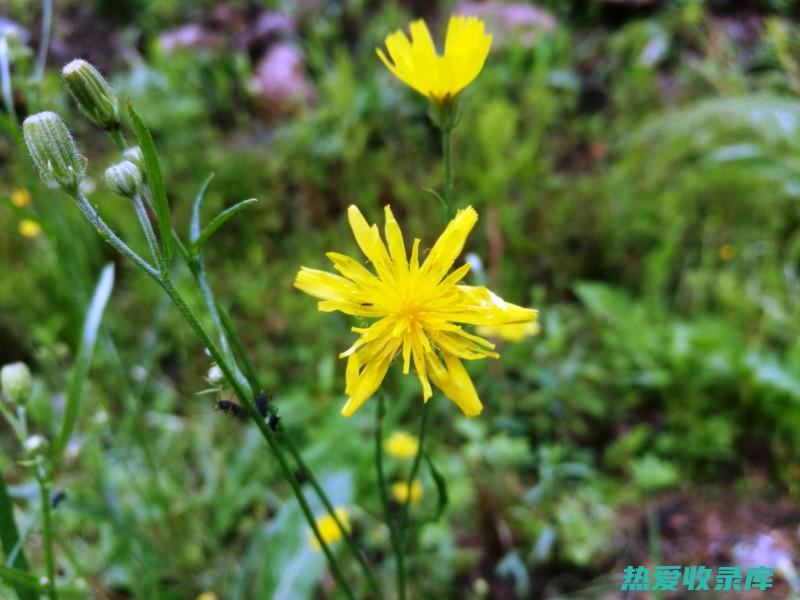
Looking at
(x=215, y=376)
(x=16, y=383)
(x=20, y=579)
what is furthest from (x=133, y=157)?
(x=20, y=579)

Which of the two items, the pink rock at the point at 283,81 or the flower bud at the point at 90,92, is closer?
the flower bud at the point at 90,92

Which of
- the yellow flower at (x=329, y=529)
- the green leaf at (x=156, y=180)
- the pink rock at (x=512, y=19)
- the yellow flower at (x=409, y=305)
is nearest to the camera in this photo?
the green leaf at (x=156, y=180)

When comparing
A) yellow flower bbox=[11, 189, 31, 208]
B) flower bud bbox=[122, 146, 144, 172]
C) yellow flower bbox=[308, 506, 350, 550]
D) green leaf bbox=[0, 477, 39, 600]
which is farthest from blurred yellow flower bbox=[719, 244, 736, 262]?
yellow flower bbox=[11, 189, 31, 208]

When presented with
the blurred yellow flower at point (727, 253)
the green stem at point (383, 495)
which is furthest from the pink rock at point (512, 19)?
the green stem at point (383, 495)

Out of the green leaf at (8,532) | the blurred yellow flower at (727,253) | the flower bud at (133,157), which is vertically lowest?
the green leaf at (8,532)

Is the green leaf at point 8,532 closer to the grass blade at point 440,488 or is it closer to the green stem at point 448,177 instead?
the grass blade at point 440,488

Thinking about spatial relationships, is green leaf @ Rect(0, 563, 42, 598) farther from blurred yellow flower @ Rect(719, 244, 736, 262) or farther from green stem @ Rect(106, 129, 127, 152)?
blurred yellow flower @ Rect(719, 244, 736, 262)

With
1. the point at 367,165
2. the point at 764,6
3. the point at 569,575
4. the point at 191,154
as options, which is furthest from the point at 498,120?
the point at 764,6

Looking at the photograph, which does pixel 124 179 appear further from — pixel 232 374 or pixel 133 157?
pixel 232 374
